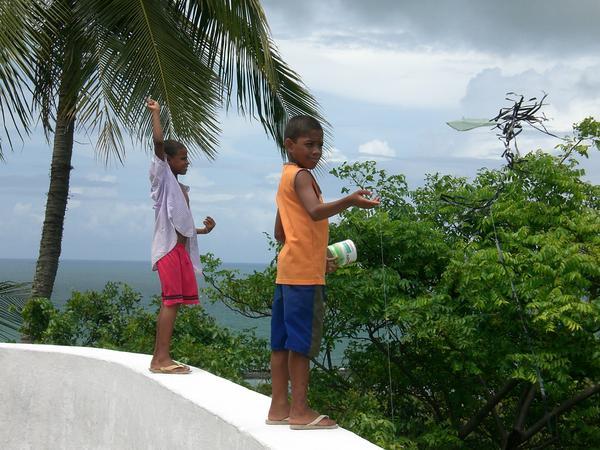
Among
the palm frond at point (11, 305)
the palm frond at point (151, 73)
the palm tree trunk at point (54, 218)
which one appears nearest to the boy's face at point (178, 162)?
the palm frond at point (151, 73)

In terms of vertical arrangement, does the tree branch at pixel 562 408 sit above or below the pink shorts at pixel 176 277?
below

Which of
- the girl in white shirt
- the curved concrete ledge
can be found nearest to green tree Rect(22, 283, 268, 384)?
the curved concrete ledge

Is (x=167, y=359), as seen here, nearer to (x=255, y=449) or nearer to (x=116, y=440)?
(x=116, y=440)

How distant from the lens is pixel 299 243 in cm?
376

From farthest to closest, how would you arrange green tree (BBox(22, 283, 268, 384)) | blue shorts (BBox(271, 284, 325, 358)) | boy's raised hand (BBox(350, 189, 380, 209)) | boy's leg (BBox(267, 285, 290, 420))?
green tree (BBox(22, 283, 268, 384))
boy's leg (BBox(267, 285, 290, 420))
blue shorts (BBox(271, 284, 325, 358))
boy's raised hand (BBox(350, 189, 380, 209))

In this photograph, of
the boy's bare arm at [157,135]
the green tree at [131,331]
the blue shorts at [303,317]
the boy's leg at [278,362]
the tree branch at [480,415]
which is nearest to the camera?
the blue shorts at [303,317]

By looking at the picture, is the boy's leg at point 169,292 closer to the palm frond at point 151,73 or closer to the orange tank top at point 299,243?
the orange tank top at point 299,243

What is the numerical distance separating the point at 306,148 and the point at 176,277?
1.75 m

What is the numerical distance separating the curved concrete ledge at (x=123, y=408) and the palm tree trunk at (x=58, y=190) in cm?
508

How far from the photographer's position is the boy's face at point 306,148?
3.81 metres

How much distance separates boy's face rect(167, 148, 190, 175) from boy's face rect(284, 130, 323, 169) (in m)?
1.56

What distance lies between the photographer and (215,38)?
11234 mm

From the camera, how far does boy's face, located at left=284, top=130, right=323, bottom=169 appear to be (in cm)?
381

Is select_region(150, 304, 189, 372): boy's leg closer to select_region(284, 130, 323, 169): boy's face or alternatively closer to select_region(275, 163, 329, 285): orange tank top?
select_region(275, 163, 329, 285): orange tank top
